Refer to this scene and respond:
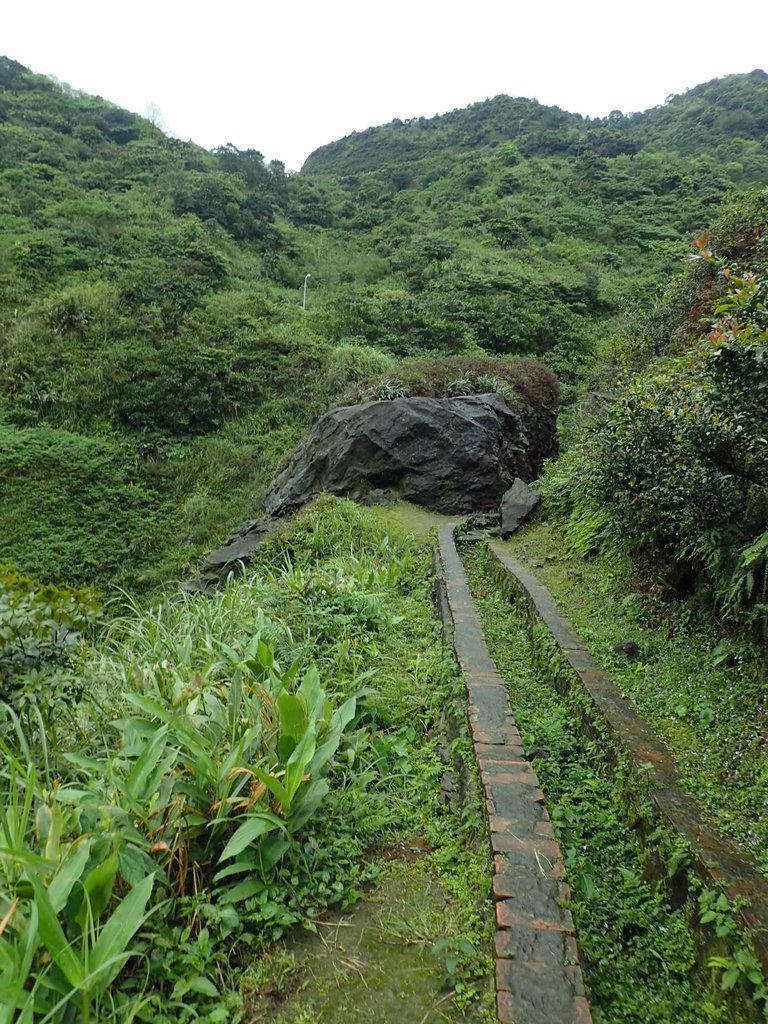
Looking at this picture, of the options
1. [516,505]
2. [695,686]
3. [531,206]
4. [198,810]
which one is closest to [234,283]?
[531,206]

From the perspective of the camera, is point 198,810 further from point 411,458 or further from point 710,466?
point 411,458

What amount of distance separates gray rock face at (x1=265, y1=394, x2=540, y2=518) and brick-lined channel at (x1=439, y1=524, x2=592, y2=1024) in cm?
688

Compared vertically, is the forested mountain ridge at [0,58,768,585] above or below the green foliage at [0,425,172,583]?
above

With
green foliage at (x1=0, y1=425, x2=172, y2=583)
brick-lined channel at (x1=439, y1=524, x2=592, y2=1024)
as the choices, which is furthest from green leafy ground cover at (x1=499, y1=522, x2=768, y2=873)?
green foliage at (x1=0, y1=425, x2=172, y2=583)

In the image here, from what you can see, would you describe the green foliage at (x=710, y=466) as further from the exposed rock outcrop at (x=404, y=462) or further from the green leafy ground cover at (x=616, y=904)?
the exposed rock outcrop at (x=404, y=462)

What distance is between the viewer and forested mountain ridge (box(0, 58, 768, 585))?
13.8 metres

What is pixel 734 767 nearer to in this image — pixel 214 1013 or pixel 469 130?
pixel 214 1013

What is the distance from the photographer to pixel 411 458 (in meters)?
10.0

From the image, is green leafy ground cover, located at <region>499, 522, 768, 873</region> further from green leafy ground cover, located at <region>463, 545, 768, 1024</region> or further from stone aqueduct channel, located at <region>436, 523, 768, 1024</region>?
green leafy ground cover, located at <region>463, 545, 768, 1024</region>

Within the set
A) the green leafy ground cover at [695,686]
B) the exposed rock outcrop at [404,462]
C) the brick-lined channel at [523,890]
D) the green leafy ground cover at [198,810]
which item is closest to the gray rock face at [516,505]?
the exposed rock outcrop at [404,462]

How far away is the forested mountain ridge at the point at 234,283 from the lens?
13797 millimetres

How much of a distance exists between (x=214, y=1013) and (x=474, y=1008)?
0.72m

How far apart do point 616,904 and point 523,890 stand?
44 centimetres

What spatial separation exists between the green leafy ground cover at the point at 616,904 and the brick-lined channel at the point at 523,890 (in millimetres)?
137
